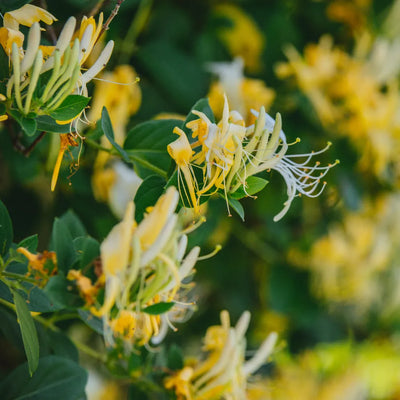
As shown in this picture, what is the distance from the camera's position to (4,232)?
358mm

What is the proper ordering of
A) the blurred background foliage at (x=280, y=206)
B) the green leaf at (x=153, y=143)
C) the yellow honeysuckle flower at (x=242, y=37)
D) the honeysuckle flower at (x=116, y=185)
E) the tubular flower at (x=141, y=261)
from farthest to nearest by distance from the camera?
the yellow honeysuckle flower at (x=242, y=37)
the blurred background foliage at (x=280, y=206)
the honeysuckle flower at (x=116, y=185)
the green leaf at (x=153, y=143)
the tubular flower at (x=141, y=261)

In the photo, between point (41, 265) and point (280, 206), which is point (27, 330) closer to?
point (41, 265)

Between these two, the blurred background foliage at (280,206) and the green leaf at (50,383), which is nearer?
the green leaf at (50,383)

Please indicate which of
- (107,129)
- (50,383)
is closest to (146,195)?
(107,129)

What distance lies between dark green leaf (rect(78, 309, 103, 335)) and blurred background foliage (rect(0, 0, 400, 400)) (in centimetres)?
21

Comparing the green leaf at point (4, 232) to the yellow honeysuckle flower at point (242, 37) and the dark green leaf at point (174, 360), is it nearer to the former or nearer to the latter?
the dark green leaf at point (174, 360)

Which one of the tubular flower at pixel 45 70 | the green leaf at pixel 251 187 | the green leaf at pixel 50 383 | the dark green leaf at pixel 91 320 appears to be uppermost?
Result: the tubular flower at pixel 45 70

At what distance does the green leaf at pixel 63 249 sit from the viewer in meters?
0.34

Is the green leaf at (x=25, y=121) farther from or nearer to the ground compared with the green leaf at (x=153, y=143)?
farther from the ground

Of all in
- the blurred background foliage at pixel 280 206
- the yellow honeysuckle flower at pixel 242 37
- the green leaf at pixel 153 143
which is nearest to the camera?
the green leaf at pixel 153 143

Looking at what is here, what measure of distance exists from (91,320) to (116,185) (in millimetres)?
248

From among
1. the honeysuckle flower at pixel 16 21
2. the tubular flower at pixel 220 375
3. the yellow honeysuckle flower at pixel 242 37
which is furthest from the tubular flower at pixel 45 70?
the yellow honeysuckle flower at pixel 242 37

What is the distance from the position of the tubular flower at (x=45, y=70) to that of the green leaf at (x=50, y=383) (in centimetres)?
20

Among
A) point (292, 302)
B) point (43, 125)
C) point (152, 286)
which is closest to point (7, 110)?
point (43, 125)
